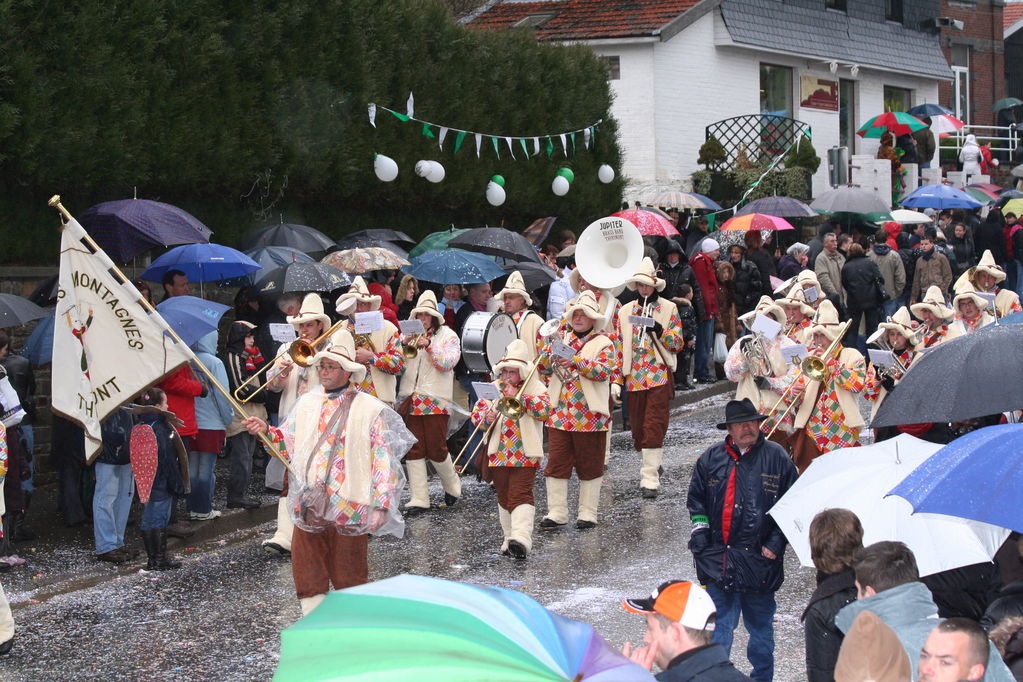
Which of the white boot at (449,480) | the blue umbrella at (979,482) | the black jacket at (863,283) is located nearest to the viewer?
the blue umbrella at (979,482)

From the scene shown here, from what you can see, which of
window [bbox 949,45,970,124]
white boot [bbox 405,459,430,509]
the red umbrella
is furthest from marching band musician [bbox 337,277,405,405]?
window [bbox 949,45,970,124]

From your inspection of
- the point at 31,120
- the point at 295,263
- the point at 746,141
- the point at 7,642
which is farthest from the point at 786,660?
→ the point at 746,141

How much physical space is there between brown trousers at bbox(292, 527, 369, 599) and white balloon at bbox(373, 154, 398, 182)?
360 inches

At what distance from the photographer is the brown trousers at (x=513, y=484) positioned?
980cm

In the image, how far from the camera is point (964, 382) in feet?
20.5

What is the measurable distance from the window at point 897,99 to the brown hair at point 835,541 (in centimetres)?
2688

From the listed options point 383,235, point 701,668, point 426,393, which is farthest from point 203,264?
point 701,668

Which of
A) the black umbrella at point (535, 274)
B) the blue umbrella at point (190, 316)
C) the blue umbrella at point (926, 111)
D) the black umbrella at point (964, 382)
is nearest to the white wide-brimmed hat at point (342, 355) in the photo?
the blue umbrella at point (190, 316)

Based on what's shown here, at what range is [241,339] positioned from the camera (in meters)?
11.2

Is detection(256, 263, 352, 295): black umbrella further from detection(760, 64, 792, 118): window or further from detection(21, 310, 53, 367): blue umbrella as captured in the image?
detection(760, 64, 792, 118): window

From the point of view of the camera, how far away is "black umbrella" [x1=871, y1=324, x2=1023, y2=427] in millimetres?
6125

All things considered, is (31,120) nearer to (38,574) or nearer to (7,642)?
(38,574)

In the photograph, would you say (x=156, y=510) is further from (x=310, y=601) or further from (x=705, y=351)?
(x=705, y=351)

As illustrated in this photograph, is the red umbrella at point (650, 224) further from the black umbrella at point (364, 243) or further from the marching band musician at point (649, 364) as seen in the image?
the marching band musician at point (649, 364)
